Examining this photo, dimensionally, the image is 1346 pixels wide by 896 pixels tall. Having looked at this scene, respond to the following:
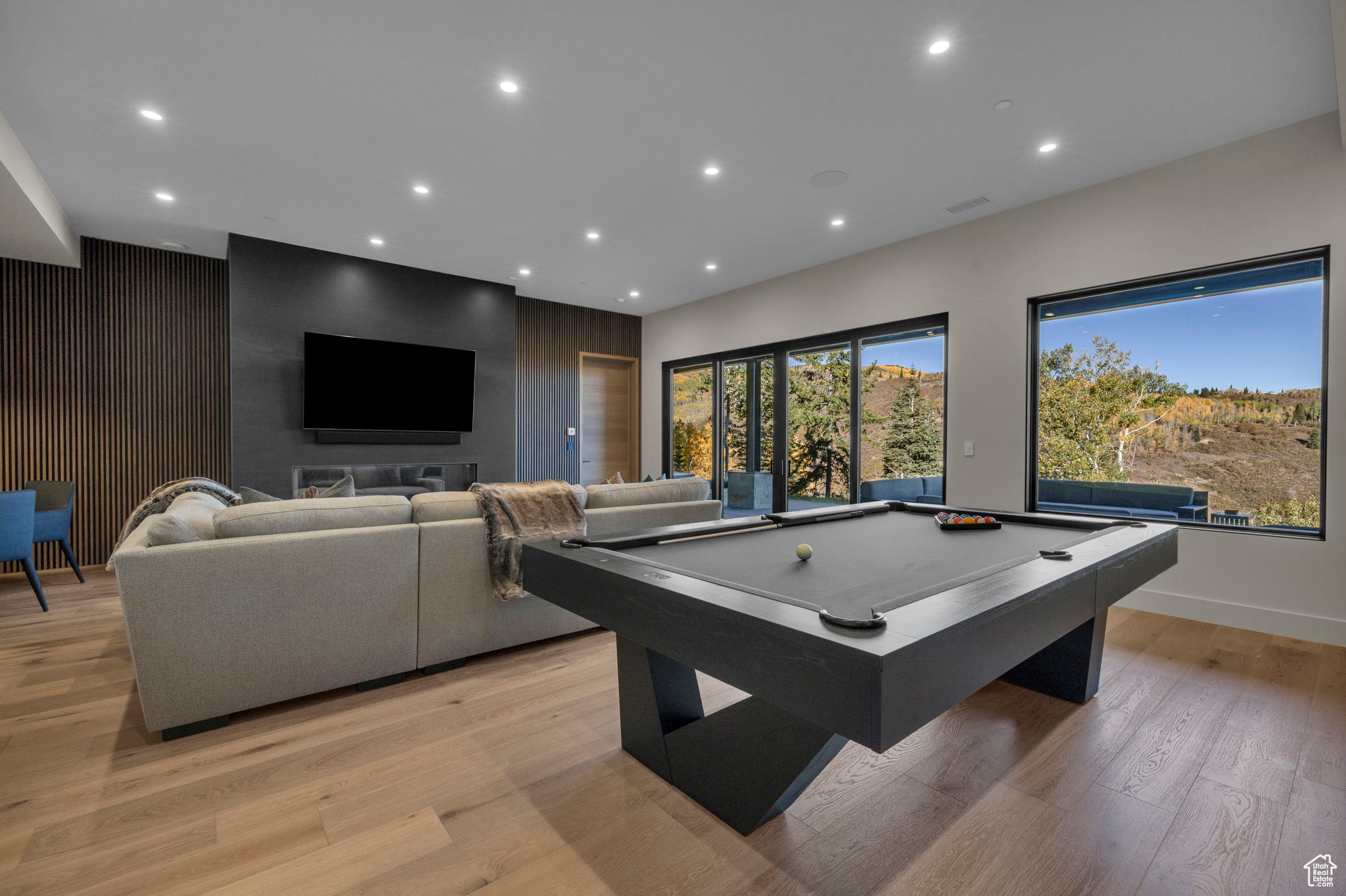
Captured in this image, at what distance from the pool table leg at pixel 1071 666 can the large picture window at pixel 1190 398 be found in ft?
6.33

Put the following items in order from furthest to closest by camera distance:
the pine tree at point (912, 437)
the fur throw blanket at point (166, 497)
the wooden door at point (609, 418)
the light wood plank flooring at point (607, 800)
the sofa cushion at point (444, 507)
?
1. the wooden door at point (609, 418)
2. the pine tree at point (912, 437)
3. the fur throw blanket at point (166, 497)
4. the sofa cushion at point (444, 507)
5. the light wood plank flooring at point (607, 800)

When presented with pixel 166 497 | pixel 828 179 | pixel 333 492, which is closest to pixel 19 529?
pixel 166 497

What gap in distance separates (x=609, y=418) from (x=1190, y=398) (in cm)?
579

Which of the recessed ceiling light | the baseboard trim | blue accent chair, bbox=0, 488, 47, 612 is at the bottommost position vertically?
the baseboard trim

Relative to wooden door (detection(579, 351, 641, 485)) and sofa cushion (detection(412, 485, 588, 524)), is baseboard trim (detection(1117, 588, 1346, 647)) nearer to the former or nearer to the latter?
sofa cushion (detection(412, 485, 588, 524))

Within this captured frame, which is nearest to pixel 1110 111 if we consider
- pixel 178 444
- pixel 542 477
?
pixel 542 477

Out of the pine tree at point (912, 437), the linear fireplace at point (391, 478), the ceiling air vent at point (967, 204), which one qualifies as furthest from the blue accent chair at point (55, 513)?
the ceiling air vent at point (967, 204)

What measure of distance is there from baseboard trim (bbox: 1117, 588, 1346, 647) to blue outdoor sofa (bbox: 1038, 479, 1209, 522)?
0.51m

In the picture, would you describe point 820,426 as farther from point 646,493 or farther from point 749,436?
point 646,493

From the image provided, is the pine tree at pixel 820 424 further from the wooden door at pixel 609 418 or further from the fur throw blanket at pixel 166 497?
the fur throw blanket at pixel 166 497

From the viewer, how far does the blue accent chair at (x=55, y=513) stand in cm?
408

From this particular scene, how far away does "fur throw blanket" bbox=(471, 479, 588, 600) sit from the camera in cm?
272

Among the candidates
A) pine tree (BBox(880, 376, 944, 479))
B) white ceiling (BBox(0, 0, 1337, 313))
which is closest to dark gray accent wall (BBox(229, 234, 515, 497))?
white ceiling (BBox(0, 0, 1337, 313))

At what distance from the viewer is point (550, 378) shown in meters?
7.20
